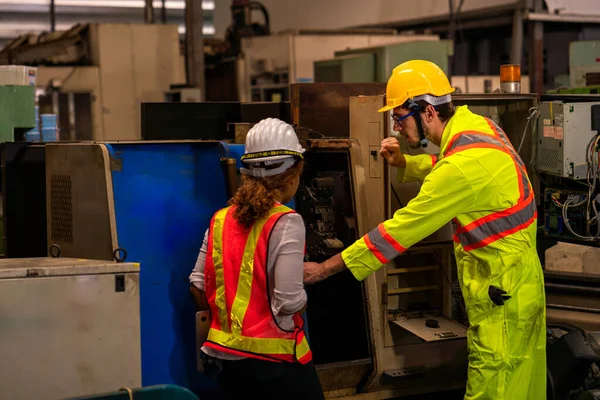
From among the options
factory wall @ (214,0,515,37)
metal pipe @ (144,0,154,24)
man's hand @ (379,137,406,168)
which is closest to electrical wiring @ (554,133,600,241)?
man's hand @ (379,137,406,168)

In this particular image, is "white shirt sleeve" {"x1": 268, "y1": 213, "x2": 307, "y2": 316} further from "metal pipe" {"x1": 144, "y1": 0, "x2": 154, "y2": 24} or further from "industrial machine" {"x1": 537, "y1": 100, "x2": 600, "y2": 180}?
"metal pipe" {"x1": 144, "y1": 0, "x2": 154, "y2": 24}

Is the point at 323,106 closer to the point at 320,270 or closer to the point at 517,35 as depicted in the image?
the point at 320,270

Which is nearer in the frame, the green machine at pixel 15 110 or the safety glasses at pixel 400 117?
the safety glasses at pixel 400 117

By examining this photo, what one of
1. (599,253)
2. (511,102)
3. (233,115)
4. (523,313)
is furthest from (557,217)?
(233,115)

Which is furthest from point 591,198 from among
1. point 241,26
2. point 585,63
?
point 241,26

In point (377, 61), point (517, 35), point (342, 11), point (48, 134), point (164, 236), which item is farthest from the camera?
point (342, 11)

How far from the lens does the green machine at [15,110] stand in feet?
12.3

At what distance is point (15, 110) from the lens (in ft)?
12.4

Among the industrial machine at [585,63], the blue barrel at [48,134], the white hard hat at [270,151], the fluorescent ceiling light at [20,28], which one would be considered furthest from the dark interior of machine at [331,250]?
the fluorescent ceiling light at [20,28]

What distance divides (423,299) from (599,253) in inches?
29.8

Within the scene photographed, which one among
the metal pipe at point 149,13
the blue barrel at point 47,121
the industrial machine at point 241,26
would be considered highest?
the metal pipe at point 149,13

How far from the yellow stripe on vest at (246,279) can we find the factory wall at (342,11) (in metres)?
5.53

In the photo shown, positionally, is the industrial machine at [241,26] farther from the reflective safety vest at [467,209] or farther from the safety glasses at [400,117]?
the reflective safety vest at [467,209]

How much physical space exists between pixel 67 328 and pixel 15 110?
2035mm
